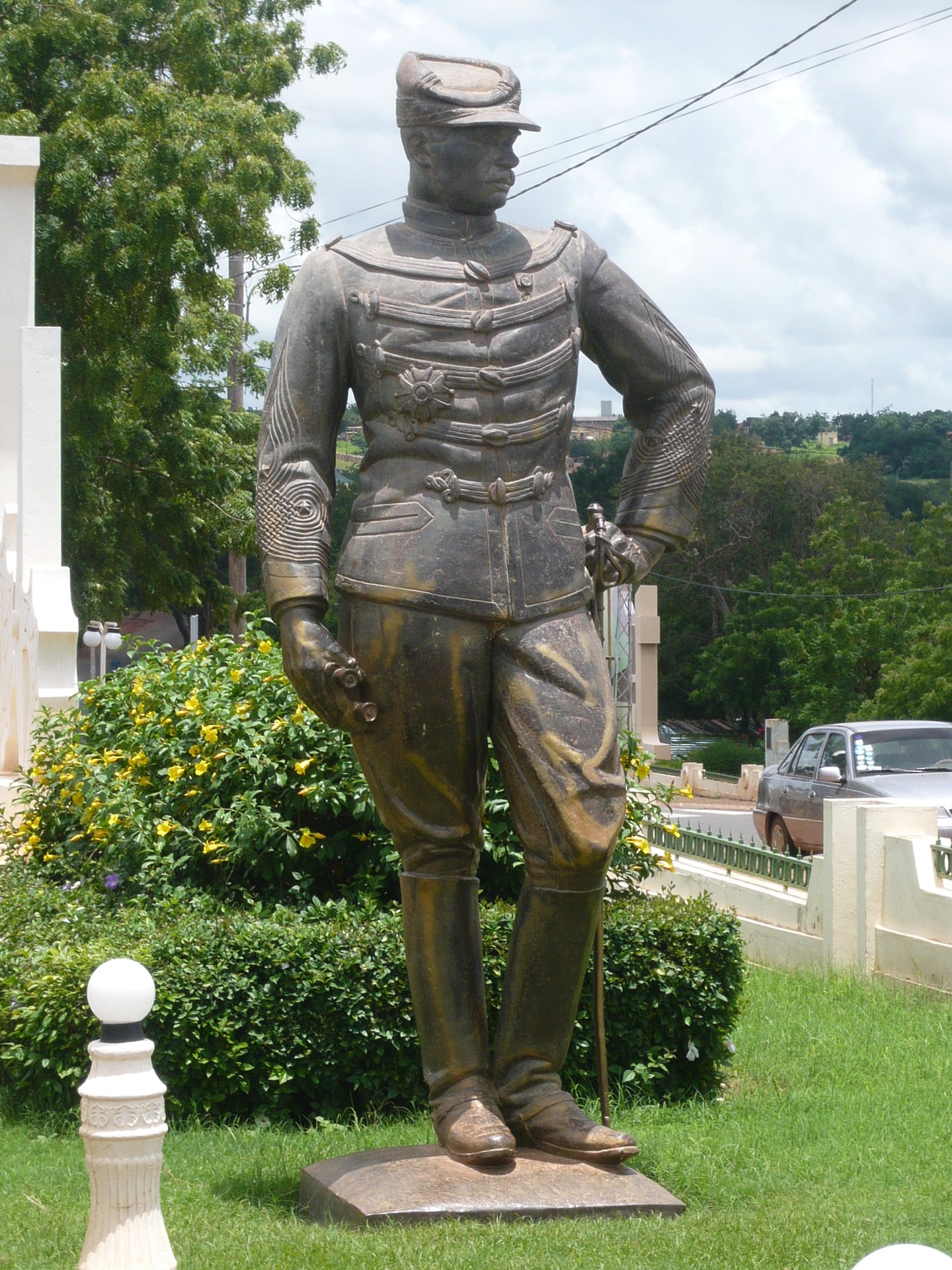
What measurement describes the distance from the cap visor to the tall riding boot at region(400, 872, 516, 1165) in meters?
1.91

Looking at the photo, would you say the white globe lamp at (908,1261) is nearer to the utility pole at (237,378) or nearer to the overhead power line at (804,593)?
the utility pole at (237,378)

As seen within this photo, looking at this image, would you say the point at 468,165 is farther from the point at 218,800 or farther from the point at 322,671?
the point at 218,800

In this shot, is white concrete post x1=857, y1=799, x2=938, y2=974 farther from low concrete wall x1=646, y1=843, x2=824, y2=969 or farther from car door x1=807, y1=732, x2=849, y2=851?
car door x1=807, y1=732, x2=849, y2=851

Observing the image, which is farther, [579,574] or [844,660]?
[844,660]

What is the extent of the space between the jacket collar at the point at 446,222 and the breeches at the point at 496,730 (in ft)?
3.30

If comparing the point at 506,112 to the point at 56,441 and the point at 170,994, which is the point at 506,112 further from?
the point at 56,441

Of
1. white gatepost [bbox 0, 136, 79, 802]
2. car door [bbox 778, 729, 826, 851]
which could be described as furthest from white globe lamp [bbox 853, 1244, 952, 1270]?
car door [bbox 778, 729, 826, 851]

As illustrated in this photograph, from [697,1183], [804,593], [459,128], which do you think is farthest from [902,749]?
[804,593]

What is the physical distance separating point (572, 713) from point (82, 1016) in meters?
2.33

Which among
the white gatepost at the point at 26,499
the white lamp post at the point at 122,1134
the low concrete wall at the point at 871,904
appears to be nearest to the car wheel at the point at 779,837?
the low concrete wall at the point at 871,904

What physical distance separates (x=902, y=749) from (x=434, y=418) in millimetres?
11195

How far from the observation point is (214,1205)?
14.2ft

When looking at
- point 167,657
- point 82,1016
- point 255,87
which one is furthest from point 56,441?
point 255,87

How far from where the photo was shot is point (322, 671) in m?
4.04
